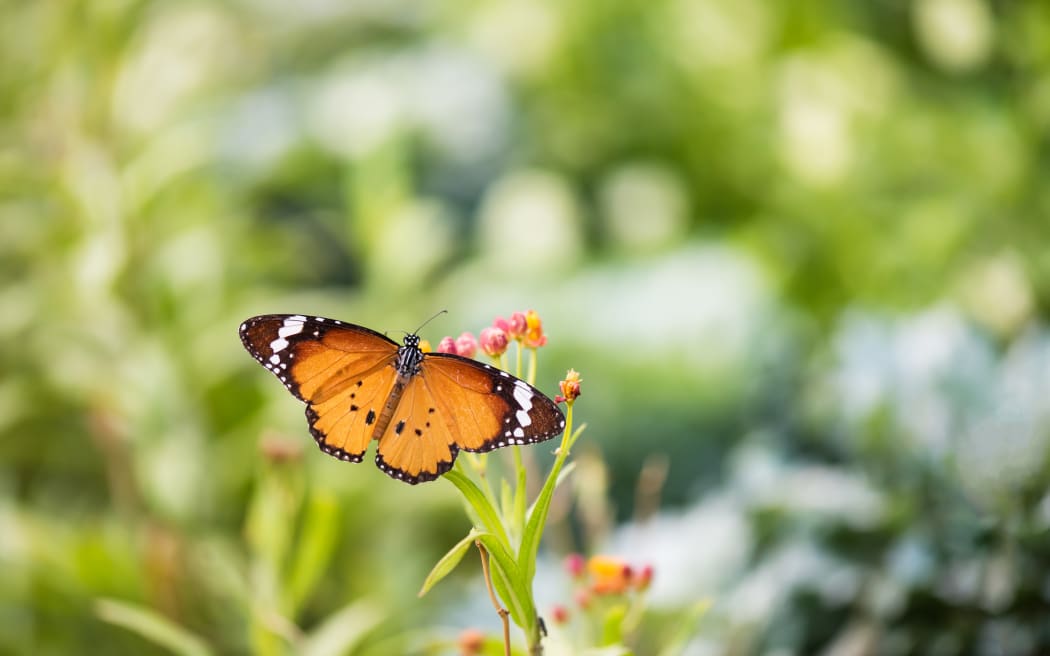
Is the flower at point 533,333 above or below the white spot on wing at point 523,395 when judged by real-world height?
above

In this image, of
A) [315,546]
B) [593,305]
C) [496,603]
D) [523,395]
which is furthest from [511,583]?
[593,305]

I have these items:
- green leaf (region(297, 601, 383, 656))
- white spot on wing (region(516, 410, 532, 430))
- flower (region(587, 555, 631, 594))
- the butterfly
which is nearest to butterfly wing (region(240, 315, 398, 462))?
the butterfly

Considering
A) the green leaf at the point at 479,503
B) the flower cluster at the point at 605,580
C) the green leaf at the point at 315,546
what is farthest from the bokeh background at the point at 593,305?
the green leaf at the point at 479,503

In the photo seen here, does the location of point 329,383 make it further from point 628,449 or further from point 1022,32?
point 1022,32

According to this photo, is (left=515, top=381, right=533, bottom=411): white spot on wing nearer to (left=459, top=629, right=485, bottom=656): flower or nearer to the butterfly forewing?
the butterfly forewing

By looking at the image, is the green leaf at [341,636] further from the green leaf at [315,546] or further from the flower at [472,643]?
the flower at [472,643]

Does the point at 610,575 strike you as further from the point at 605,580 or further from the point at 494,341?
the point at 494,341
